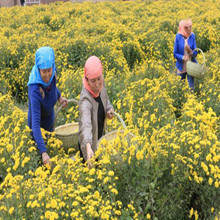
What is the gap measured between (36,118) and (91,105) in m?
0.60

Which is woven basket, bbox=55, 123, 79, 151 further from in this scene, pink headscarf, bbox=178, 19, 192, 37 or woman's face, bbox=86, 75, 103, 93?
pink headscarf, bbox=178, 19, 192, 37

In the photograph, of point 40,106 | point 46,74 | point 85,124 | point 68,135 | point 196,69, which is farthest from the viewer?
point 196,69

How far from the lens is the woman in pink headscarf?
2.93m

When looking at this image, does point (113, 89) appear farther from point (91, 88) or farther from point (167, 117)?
point (91, 88)

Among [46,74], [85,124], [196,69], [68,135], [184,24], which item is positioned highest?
[184,24]

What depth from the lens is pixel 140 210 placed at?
2471 millimetres

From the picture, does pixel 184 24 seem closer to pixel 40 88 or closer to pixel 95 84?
pixel 95 84

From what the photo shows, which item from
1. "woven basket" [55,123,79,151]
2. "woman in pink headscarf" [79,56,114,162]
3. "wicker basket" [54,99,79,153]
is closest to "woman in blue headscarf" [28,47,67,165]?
"woman in pink headscarf" [79,56,114,162]

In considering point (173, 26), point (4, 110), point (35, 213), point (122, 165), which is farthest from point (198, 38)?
point (35, 213)

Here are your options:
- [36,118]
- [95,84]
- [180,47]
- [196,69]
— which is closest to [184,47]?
[180,47]

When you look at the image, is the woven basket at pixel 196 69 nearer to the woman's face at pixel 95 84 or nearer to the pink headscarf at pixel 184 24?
the pink headscarf at pixel 184 24

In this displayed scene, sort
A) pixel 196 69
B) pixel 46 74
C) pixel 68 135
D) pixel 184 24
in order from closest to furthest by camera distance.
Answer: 1. pixel 46 74
2. pixel 68 135
3. pixel 196 69
4. pixel 184 24

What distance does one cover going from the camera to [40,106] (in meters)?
3.38

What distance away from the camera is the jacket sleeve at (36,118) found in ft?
10.3
